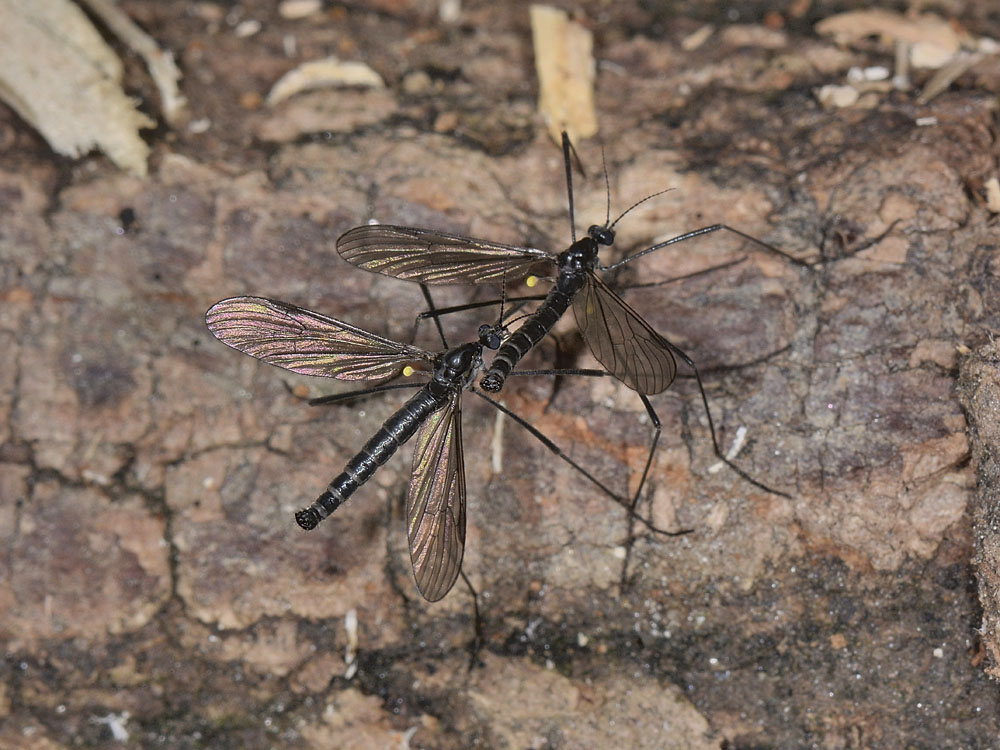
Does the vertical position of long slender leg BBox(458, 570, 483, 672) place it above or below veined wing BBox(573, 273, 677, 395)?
below

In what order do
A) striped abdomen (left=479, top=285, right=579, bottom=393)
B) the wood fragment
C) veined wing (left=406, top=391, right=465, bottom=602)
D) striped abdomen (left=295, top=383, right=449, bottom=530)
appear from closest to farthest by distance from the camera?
veined wing (left=406, top=391, right=465, bottom=602) → striped abdomen (left=295, top=383, right=449, bottom=530) → striped abdomen (left=479, top=285, right=579, bottom=393) → the wood fragment

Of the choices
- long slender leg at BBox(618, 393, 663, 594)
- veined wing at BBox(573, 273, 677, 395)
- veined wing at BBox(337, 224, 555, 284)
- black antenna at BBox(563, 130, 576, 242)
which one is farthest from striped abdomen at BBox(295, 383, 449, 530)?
black antenna at BBox(563, 130, 576, 242)

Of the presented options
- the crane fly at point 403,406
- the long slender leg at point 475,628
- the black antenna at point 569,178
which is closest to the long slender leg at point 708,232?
the black antenna at point 569,178

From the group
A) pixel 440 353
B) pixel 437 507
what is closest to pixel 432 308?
pixel 440 353

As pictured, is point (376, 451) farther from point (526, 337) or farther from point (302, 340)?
point (526, 337)

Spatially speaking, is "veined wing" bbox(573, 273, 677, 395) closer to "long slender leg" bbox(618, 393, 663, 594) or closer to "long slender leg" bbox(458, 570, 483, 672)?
"long slender leg" bbox(618, 393, 663, 594)

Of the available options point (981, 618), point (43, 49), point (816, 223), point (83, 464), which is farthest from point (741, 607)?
point (43, 49)

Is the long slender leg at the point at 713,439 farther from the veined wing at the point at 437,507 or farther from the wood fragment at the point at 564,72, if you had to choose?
the wood fragment at the point at 564,72
